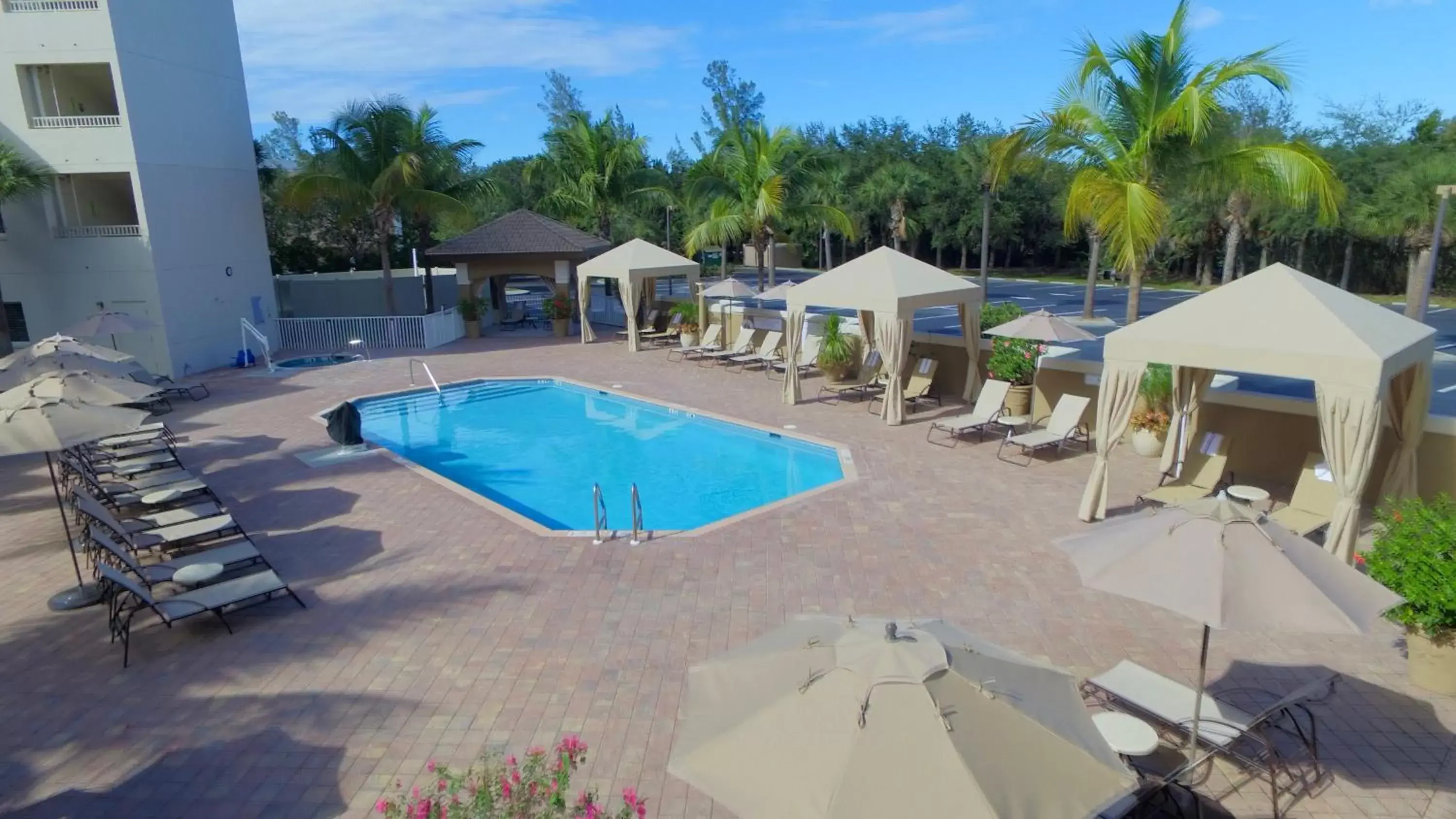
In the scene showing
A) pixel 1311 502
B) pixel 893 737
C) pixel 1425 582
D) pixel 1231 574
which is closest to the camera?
pixel 893 737

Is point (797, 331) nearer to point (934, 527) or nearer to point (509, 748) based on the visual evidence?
point (934, 527)

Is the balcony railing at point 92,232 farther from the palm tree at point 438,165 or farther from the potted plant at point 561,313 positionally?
the potted plant at point 561,313

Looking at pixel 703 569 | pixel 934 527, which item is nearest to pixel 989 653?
pixel 703 569

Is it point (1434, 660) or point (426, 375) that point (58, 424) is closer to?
point (1434, 660)

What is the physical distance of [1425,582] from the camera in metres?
5.67

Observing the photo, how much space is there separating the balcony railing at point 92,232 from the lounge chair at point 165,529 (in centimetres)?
1341

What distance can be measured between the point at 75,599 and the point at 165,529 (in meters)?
1.15

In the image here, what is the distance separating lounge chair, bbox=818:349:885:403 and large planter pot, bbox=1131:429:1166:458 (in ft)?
16.3

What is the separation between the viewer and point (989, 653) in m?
3.82

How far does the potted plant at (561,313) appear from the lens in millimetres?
25969

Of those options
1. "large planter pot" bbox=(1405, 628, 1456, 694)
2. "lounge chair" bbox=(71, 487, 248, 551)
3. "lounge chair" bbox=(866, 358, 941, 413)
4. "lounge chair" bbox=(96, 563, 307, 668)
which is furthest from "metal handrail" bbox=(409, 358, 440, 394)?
"large planter pot" bbox=(1405, 628, 1456, 694)

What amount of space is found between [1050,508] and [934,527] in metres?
1.64

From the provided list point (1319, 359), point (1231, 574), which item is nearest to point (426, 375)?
point (1319, 359)

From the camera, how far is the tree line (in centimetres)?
1252
